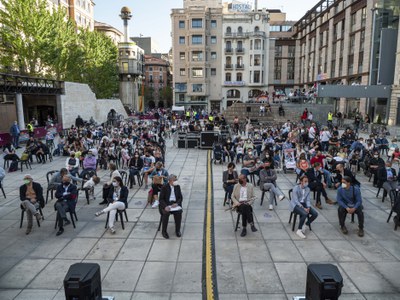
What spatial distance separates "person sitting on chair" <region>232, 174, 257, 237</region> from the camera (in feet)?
29.3

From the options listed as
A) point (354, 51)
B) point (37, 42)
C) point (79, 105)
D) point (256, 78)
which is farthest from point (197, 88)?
point (37, 42)

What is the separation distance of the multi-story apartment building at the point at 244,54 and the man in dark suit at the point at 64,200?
197 feet

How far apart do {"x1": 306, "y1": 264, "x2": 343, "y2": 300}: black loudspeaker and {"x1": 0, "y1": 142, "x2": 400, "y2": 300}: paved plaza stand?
1.24m

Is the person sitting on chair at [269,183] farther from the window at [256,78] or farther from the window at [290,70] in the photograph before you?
the window at [290,70]

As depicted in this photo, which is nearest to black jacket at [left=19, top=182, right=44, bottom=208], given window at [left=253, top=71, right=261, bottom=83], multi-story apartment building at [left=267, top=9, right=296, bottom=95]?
window at [left=253, top=71, right=261, bottom=83]

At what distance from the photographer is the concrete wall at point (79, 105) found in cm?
3509

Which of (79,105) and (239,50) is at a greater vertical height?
(239,50)

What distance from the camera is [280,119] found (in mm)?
38406

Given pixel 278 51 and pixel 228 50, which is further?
pixel 278 51

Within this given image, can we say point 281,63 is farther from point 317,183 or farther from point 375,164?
point 317,183

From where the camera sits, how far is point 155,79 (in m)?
100

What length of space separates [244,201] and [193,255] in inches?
86.3

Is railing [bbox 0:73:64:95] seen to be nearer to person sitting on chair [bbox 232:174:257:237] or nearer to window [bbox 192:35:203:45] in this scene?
person sitting on chair [bbox 232:174:257:237]

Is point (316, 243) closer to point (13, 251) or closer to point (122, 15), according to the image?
point (13, 251)
